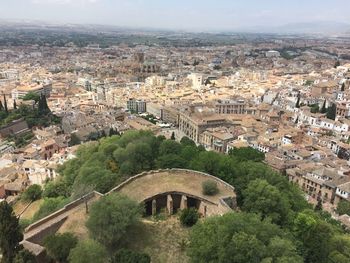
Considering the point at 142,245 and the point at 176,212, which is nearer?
the point at 142,245

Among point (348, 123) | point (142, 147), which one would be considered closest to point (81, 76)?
point (348, 123)

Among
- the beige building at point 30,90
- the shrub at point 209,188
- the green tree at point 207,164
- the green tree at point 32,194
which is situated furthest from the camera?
the beige building at point 30,90

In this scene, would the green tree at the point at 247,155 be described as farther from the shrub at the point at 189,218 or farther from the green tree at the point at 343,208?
the shrub at the point at 189,218

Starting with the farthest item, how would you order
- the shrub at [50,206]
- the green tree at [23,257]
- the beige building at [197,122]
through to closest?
1. the beige building at [197,122]
2. the shrub at [50,206]
3. the green tree at [23,257]

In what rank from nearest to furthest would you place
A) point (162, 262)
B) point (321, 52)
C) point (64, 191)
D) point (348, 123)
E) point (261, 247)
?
point (261, 247) < point (162, 262) < point (64, 191) < point (348, 123) < point (321, 52)

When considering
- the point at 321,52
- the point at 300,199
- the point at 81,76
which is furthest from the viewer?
the point at 321,52

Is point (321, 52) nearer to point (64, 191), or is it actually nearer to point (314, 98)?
point (314, 98)

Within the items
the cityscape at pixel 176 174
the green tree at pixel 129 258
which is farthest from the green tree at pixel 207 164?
the green tree at pixel 129 258

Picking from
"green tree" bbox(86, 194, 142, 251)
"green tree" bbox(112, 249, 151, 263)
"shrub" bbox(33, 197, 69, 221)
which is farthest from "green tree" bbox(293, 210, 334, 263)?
"shrub" bbox(33, 197, 69, 221)
